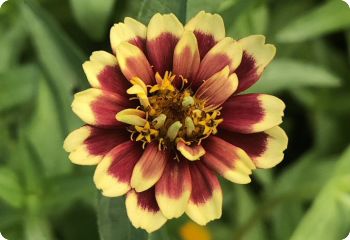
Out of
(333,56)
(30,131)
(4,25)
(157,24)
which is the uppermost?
(157,24)

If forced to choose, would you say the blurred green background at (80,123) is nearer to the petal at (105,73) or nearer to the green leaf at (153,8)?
the green leaf at (153,8)

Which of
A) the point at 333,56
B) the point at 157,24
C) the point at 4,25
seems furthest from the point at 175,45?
the point at 333,56

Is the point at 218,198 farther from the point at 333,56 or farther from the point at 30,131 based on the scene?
the point at 333,56

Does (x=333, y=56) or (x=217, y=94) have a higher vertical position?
(x=217, y=94)

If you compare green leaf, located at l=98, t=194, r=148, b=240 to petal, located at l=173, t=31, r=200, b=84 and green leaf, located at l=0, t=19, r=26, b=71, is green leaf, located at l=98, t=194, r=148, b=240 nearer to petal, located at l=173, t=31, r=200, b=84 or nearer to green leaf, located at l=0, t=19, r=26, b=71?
petal, located at l=173, t=31, r=200, b=84

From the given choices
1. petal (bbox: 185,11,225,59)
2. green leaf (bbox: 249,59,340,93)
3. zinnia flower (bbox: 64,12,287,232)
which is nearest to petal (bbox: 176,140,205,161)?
zinnia flower (bbox: 64,12,287,232)

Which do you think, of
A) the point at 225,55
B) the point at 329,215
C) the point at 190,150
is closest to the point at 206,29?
the point at 225,55

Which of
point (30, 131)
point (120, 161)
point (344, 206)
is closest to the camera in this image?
point (120, 161)

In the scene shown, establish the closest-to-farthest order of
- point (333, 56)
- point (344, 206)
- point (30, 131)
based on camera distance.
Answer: point (344, 206), point (30, 131), point (333, 56)
